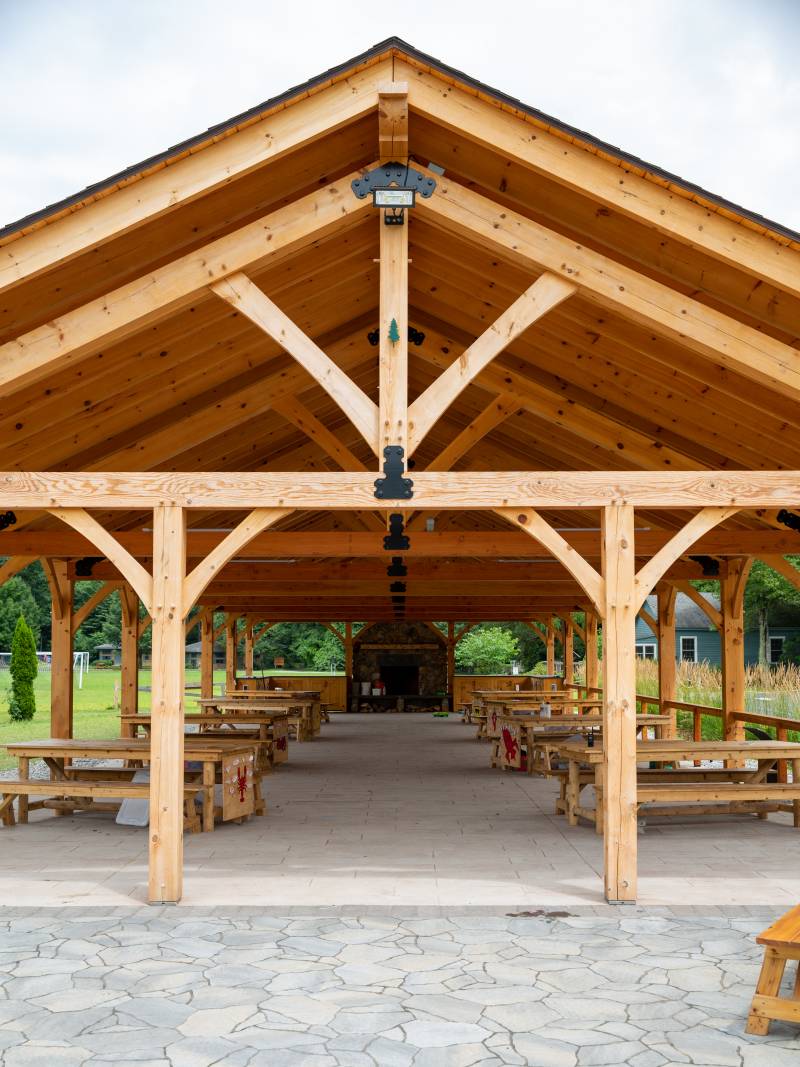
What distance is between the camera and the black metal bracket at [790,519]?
33.6ft

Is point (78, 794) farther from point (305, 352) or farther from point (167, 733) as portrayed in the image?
point (305, 352)

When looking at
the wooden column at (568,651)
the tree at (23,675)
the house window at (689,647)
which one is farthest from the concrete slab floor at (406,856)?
the house window at (689,647)

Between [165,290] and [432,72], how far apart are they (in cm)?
209

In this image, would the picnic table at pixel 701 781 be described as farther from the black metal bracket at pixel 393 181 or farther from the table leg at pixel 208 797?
the black metal bracket at pixel 393 181

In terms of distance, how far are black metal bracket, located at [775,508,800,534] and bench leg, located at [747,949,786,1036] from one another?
6553mm

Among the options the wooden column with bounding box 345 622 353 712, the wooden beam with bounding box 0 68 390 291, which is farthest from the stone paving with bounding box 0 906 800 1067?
the wooden column with bounding box 345 622 353 712

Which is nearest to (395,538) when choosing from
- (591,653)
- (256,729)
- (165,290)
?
(165,290)

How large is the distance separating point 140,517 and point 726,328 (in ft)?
26.5

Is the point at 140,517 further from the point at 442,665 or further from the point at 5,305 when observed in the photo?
the point at 442,665

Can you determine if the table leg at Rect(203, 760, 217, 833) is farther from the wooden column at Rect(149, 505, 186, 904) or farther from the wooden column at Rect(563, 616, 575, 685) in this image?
the wooden column at Rect(563, 616, 575, 685)

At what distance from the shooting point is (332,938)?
5.73 metres

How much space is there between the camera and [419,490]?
6.58 m

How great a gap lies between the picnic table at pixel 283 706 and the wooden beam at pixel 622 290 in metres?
10.6

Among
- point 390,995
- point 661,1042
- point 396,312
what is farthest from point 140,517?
point 661,1042
